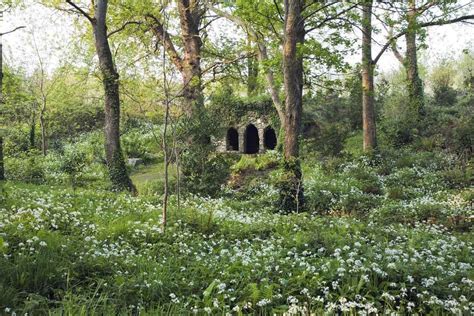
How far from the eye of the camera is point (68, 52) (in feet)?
111

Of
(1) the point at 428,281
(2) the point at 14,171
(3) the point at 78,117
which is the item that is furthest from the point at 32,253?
(3) the point at 78,117

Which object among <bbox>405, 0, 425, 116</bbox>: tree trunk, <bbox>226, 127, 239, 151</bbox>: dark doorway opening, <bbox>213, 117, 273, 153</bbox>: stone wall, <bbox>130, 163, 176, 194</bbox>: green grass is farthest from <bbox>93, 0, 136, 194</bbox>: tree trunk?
<bbox>405, 0, 425, 116</bbox>: tree trunk

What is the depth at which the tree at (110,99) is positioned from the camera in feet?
48.3

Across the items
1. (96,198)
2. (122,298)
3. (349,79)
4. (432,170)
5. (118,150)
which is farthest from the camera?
(349,79)

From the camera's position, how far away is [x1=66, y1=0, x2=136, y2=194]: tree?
14.7 meters

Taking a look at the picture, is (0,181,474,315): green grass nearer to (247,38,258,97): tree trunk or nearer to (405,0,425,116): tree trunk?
(247,38,258,97): tree trunk

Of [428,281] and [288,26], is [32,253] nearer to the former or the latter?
[428,281]

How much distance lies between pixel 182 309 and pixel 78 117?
37.0 metres

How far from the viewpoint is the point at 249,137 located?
31.3 m

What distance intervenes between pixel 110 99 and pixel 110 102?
0.37 ft

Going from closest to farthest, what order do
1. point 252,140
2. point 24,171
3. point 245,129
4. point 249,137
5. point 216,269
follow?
point 216,269
point 24,171
point 245,129
point 249,137
point 252,140

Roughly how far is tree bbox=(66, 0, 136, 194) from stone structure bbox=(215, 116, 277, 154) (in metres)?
12.2

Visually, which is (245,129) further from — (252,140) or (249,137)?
(252,140)

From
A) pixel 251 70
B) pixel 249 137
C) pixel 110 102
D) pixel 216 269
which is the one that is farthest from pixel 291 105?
pixel 249 137
